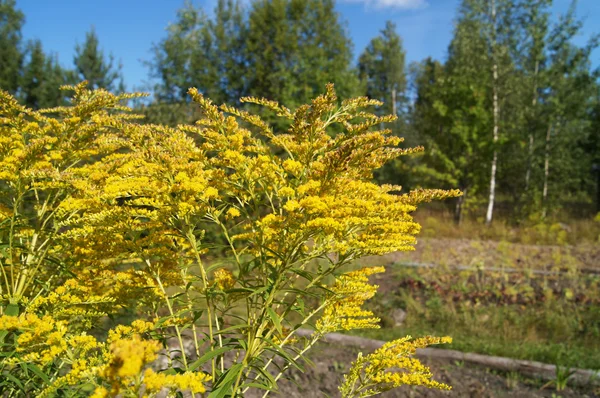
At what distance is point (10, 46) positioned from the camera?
19.5 m

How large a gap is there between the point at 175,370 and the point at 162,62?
84.2ft

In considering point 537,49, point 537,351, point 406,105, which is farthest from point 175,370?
point 406,105

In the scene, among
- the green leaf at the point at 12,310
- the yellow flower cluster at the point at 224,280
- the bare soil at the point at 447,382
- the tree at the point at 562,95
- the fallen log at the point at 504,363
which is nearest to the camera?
the green leaf at the point at 12,310

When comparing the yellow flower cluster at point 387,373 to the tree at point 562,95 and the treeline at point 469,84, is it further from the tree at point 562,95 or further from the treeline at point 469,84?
the tree at point 562,95

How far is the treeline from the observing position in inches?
617

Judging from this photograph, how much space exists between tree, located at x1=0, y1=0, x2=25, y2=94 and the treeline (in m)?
0.05

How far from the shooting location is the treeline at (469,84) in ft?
51.4

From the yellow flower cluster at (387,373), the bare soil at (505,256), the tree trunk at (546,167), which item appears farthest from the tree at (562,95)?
the yellow flower cluster at (387,373)

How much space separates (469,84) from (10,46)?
19653mm

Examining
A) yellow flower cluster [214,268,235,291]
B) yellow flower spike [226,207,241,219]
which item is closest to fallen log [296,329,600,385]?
yellow flower cluster [214,268,235,291]

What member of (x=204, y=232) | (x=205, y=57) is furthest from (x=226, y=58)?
(x=204, y=232)

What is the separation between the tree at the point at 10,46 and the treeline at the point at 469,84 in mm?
53

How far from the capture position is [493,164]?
16125 millimetres

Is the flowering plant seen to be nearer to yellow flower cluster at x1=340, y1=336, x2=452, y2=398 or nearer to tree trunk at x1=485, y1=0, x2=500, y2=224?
yellow flower cluster at x1=340, y1=336, x2=452, y2=398
